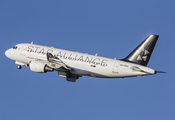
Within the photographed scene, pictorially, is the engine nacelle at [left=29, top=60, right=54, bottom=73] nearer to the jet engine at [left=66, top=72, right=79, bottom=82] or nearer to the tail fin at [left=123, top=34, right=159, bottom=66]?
the jet engine at [left=66, top=72, right=79, bottom=82]

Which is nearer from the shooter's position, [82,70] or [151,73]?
[151,73]

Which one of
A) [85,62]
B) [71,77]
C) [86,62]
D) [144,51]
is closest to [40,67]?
[71,77]

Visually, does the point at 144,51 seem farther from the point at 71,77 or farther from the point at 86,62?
the point at 71,77

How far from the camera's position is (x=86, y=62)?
5109 cm

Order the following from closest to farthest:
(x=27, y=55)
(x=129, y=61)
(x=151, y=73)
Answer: (x=151, y=73)
(x=129, y=61)
(x=27, y=55)

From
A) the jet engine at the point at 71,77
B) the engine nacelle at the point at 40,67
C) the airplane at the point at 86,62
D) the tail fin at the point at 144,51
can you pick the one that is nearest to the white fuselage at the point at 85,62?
the airplane at the point at 86,62

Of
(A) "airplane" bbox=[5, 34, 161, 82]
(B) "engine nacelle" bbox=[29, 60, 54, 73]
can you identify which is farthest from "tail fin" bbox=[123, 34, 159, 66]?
(B) "engine nacelle" bbox=[29, 60, 54, 73]

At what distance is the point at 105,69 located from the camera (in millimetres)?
50000

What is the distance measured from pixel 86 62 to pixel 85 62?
16 cm

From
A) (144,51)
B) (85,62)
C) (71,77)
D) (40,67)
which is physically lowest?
(71,77)

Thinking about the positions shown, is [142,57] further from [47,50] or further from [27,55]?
[27,55]

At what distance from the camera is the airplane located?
49094mm

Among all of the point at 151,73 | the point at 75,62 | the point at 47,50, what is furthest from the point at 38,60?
the point at 151,73

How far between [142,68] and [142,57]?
2393 mm
